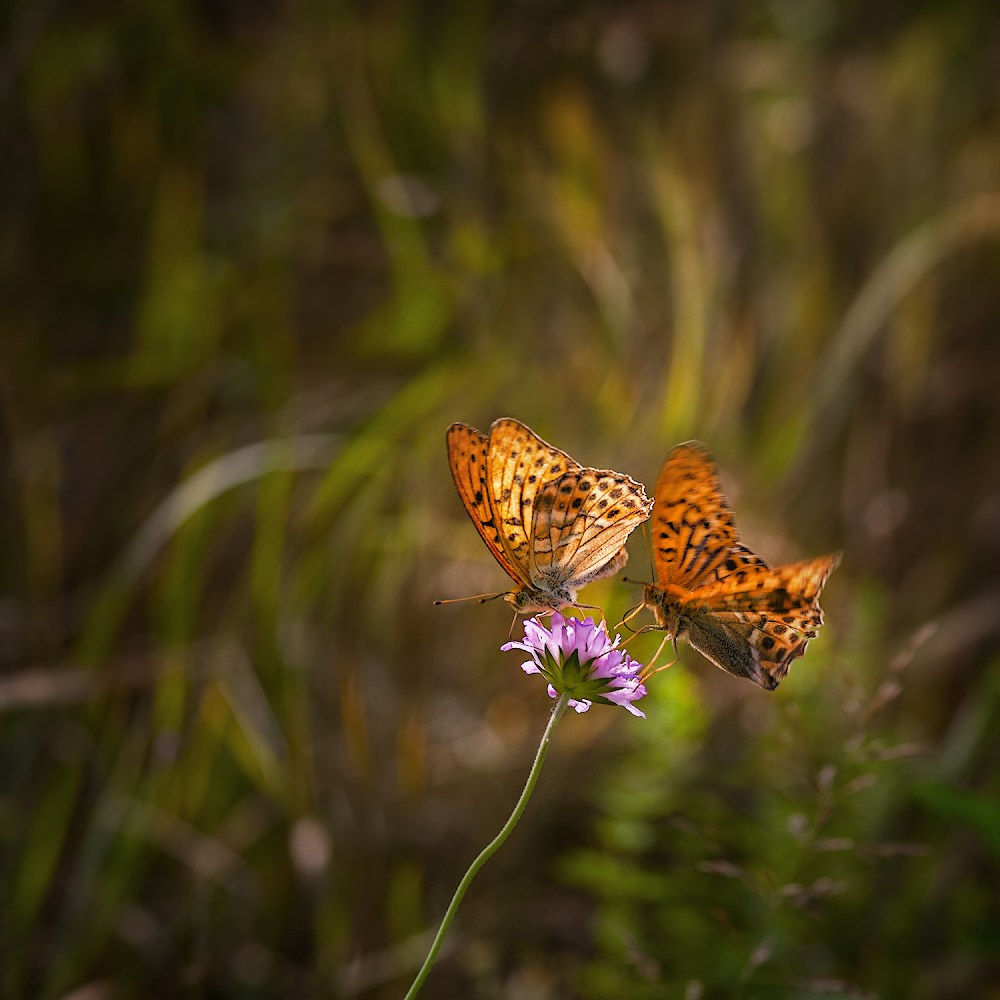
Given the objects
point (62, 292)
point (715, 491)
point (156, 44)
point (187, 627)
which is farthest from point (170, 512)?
point (156, 44)

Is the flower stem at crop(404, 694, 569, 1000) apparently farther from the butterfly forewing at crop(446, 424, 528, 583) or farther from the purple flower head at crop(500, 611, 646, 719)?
the butterfly forewing at crop(446, 424, 528, 583)

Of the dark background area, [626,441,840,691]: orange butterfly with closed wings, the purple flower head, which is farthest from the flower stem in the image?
the dark background area

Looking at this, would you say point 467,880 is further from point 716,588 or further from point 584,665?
point 716,588

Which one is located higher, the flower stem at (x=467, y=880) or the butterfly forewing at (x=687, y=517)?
the butterfly forewing at (x=687, y=517)

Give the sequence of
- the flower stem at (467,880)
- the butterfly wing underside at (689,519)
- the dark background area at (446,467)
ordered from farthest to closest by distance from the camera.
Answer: the dark background area at (446,467), the butterfly wing underside at (689,519), the flower stem at (467,880)

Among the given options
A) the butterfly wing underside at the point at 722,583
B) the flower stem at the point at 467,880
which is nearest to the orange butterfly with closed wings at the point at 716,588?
the butterfly wing underside at the point at 722,583

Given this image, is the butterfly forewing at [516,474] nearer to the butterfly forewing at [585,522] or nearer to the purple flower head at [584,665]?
the butterfly forewing at [585,522]
